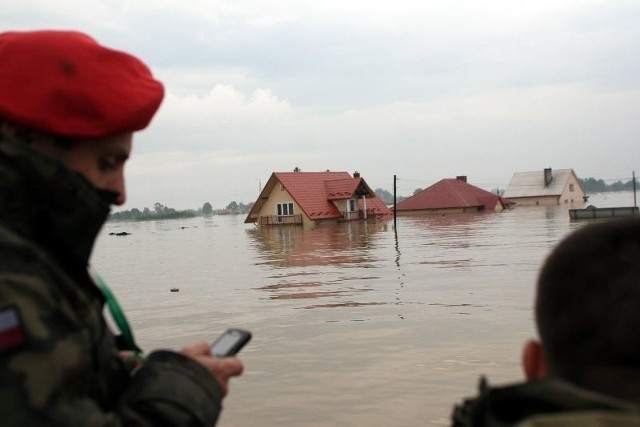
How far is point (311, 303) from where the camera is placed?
375 inches

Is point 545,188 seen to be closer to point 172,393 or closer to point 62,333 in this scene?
point 172,393

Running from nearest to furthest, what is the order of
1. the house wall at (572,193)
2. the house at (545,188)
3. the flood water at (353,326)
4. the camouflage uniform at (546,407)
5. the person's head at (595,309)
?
the camouflage uniform at (546,407)
the person's head at (595,309)
the flood water at (353,326)
the house at (545,188)
the house wall at (572,193)

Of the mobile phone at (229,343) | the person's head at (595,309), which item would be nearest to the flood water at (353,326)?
the mobile phone at (229,343)

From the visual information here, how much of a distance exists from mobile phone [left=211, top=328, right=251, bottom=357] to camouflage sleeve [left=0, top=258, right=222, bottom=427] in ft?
0.57

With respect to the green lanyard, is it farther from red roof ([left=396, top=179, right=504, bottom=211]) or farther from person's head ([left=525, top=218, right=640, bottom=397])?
red roof ([left=396, top=179, right=504, bottom=211])

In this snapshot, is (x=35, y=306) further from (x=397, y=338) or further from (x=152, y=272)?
(x=152, y=272)

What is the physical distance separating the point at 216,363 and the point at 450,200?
5567 centimetres

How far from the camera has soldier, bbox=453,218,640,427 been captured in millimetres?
958

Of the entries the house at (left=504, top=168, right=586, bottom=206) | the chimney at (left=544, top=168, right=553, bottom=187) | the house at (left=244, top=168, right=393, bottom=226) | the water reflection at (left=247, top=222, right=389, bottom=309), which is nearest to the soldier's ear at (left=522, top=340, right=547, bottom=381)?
the water reflection at (left=247, top=222, right=389, bottom=309)

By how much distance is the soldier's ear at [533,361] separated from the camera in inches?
48.9

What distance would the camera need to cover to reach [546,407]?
98 centimetres

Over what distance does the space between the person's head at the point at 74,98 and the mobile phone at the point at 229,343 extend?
449 mm

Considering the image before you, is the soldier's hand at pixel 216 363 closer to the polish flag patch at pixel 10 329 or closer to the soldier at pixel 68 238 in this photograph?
the soldier at pixel 68 238

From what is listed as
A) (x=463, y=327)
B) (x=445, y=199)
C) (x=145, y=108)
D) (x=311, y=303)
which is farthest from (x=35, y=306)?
(x=445, y=199)
